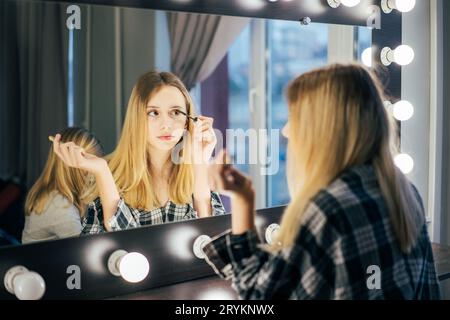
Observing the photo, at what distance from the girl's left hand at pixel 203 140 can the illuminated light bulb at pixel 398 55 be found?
0.62 meters

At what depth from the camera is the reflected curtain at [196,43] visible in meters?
1.14

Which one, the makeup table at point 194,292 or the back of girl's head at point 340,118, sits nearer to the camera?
the back of girl's head at point 340,118

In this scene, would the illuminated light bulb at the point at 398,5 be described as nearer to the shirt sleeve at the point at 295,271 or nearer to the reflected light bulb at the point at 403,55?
the reflected light bulb at the point at 403,55

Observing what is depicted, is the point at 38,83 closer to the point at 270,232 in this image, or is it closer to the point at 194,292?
the point at 194,292

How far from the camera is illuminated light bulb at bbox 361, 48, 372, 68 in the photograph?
1.50 meters

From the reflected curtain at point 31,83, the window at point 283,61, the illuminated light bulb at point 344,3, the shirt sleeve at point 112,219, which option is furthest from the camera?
the illuminated light bulb at point 344,3

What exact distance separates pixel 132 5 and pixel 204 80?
0.21 meters

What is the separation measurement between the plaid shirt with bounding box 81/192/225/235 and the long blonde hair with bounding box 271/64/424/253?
0.34 m

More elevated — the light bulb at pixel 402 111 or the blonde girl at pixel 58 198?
the light bulb at pixel 402 111

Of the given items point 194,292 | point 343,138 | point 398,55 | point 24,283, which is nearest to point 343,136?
point 343,138

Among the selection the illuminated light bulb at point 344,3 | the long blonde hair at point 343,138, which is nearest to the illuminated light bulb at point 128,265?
the long blonde hair at point 343,138

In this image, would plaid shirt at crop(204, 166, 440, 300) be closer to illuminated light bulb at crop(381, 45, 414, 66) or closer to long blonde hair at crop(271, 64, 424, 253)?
long blonde hair at crop(271, 64, 424, 253)

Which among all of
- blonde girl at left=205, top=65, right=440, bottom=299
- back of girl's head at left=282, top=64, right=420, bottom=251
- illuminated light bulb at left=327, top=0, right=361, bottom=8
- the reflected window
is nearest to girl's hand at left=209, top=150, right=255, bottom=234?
blonde girl at left=205, top=65, right=440, bottom=299
